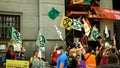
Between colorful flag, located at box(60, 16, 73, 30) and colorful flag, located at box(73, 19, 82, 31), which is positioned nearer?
colorful flag, located at box(60, 16, 73, 30)

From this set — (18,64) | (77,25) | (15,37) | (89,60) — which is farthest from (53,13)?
(18,64)

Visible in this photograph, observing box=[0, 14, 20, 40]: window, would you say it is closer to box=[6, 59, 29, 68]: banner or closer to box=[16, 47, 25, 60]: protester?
box=[16, 47, 25, 60]: protester

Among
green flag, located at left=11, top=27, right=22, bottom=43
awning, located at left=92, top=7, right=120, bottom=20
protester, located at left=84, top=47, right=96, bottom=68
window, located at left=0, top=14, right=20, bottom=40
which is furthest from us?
awning, located at left=92, top=7, right=120, bottom=20

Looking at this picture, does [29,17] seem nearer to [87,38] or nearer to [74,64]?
[87,38]

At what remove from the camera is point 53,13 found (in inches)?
795

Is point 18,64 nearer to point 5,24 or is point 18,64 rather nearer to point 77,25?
point 5,24

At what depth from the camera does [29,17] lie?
20484 mm

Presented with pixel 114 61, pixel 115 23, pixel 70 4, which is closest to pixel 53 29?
pixel 70 4

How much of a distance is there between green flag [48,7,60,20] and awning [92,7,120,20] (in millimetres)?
3300

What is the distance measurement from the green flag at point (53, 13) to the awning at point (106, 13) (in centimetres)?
330

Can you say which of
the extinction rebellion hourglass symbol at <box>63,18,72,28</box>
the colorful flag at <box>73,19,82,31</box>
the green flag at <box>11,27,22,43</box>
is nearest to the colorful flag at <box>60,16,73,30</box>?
the extinction rebellion hourglass symbol at <box>63,18,72,28</box>

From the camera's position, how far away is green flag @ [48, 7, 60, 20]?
1995 centimetres

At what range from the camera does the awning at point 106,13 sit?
2245cm

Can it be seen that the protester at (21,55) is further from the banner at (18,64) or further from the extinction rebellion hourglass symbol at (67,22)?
the banner at (18,64)
